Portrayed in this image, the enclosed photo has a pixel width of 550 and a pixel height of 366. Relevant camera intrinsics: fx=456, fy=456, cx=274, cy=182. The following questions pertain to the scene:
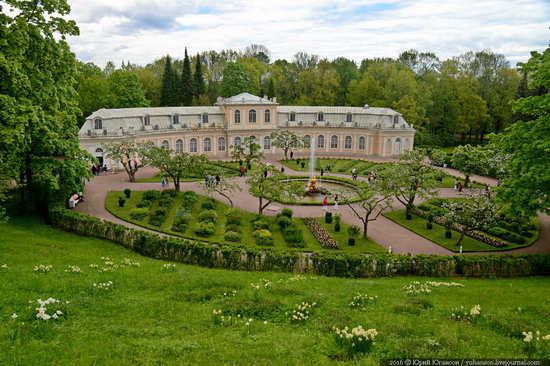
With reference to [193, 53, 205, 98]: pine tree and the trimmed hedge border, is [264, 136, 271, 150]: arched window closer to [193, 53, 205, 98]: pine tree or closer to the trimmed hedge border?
[193, 53, 205, 98]: pine tree

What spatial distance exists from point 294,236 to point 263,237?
2307mm

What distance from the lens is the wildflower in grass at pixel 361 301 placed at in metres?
15.5

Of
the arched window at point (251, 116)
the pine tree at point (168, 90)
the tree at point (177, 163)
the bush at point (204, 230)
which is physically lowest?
the bush at point (204, 230)

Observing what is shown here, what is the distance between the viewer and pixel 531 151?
918 inches

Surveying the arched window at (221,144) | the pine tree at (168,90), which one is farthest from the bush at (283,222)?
the pine tree at (168,90)

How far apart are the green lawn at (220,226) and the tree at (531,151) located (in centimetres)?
1015

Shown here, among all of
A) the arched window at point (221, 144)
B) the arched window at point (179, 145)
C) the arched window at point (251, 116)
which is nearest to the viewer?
the arched window at point (179, 145)

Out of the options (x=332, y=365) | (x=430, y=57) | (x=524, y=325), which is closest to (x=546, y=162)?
(x=524, y=325)

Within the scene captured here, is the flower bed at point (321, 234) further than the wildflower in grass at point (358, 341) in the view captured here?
Yes

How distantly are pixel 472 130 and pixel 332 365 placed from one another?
79562mm

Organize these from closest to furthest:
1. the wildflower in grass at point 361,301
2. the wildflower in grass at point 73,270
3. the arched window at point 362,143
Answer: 1. the wildflower in grass at point 361,301
2. the wildflower in grass at point 73,270
3. the arched window at point 362,143

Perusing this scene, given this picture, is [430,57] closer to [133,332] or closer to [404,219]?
[404,219]

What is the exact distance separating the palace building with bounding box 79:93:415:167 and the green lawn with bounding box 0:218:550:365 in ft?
141

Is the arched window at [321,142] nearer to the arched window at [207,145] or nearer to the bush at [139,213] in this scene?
the arched window at [207,145]
